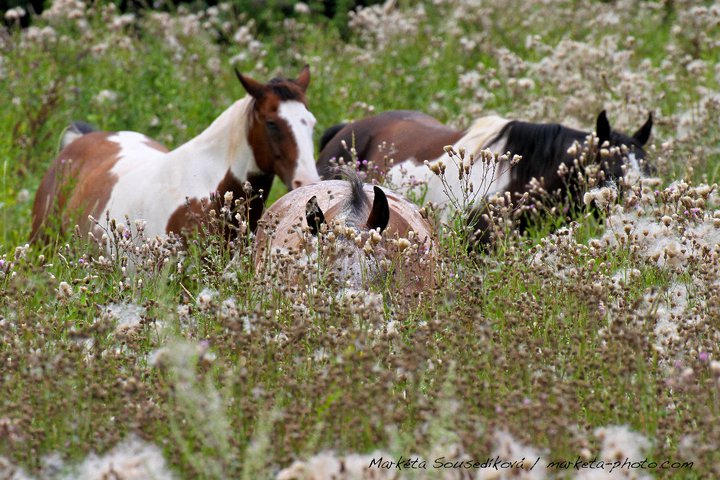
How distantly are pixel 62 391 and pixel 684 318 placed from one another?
231cm

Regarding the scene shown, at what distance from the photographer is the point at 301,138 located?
730 centimetres

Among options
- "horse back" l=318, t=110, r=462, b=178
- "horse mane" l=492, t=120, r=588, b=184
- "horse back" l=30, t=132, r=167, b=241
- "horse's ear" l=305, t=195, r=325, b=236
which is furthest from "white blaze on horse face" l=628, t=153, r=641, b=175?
"horse back" l=30, t=132, r=167, b=241

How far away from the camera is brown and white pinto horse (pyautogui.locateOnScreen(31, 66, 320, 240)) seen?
7.22 metres

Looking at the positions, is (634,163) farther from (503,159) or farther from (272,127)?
(272,127)

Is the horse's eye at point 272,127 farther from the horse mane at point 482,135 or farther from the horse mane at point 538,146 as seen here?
the horse mane at point 538,146

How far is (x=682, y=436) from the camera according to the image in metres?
3.41

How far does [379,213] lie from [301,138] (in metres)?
2.10

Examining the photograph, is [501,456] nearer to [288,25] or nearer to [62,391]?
[62,391]

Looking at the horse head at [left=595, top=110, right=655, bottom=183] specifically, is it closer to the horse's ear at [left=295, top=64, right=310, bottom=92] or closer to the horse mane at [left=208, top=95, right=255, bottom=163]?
the horse's ear at [left=295, top=64, right=310, bottom=92]

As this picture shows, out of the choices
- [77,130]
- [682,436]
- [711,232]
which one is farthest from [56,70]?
[682,436]

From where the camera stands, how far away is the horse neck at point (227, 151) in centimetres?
740

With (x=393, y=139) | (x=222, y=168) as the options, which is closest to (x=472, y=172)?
(x=393, y=139)

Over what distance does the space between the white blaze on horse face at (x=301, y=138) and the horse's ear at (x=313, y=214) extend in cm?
171

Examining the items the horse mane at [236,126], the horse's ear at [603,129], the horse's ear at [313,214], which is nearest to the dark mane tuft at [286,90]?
the horse mane at [236,126]
